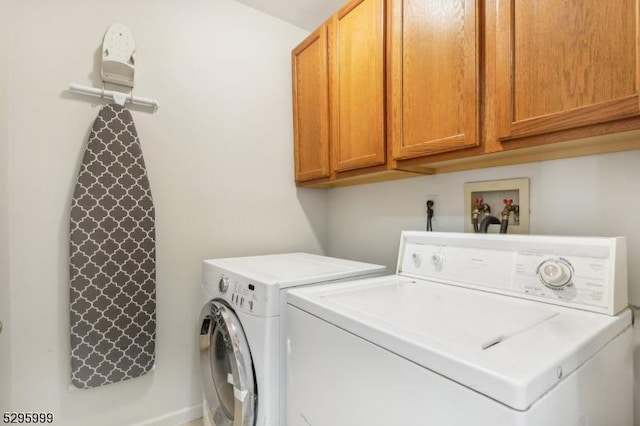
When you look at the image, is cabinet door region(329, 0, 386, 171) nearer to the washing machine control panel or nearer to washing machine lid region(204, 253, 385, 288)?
washing machine lid region(204, 253, 385, 288)

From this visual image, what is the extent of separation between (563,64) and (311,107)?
1274 millimetres

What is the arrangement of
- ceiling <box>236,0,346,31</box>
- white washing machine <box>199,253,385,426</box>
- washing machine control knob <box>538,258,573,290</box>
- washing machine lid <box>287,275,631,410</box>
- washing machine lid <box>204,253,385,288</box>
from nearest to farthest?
1. washing machine lid <box>287,275,631,410</box>
2. washing machine control knob <box>538,258,573,290</box>
3. white washing machine <box>199,253,385,426</box>
4. washing machine lid <box>204,253,385,288</box>
5. ceiling <box>236,0,346,31</box>

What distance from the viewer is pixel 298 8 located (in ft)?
6.38

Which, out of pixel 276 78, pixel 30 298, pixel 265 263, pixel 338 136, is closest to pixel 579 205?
pixel 338 136

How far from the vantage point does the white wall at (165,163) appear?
1.36m

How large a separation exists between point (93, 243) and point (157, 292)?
405 mm

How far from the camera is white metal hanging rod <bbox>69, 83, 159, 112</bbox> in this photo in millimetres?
1435

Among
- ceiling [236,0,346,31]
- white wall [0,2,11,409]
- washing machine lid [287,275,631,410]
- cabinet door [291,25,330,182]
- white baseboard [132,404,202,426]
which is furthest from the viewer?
ceiling [236,0,346,31]

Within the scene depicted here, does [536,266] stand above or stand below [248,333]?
above

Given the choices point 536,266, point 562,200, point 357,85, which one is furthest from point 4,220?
point 562,200

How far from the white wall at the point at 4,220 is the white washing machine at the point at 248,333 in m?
0.79

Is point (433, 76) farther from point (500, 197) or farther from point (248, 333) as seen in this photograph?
point (248, 333)

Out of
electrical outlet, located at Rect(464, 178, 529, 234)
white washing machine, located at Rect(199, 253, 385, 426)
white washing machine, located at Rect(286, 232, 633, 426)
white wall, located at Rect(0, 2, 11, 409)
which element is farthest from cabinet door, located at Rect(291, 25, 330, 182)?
white wall, located at Rect(0, 2, 11, 409)

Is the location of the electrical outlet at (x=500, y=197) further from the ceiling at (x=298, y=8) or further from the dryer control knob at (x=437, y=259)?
the ceiling at (x=298, y=8)
